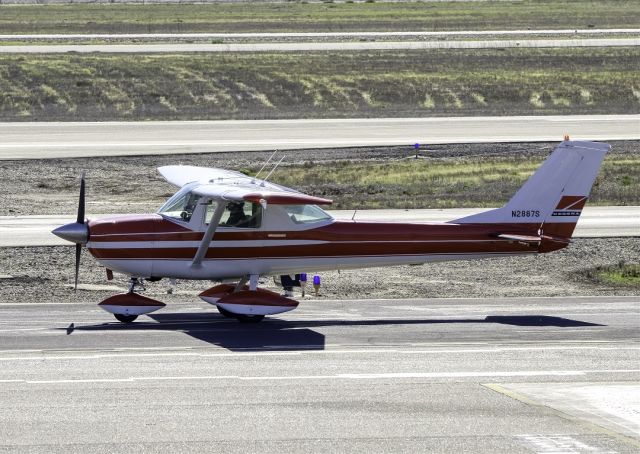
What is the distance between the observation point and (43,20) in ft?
394

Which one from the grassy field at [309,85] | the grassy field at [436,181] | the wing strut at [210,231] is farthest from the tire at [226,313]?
the grassy field at [309,85]

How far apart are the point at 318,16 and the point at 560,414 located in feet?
369

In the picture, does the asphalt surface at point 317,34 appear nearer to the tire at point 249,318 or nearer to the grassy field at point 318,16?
the grassy field at point 318,16

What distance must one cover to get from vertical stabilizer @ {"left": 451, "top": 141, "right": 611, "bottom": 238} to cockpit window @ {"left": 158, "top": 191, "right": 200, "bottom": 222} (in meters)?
4.67

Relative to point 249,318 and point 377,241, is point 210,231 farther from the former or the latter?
point 377,241

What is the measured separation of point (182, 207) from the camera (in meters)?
20.5

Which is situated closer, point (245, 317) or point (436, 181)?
point (245, 317)

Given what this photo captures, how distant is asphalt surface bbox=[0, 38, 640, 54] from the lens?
83375 mm

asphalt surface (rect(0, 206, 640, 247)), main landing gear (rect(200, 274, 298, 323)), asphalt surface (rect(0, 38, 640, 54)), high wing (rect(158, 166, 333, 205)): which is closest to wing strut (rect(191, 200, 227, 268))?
high wing (rect(158, 166, 333, 205))

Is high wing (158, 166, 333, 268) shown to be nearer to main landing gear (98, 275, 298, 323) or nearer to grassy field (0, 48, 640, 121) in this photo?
main landing gear (98, 275, 298, 323)

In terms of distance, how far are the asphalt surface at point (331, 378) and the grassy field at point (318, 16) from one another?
87837 millimetres

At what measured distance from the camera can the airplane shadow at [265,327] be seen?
734 inches

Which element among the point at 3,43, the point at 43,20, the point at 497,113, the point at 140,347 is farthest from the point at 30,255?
the point at 43,20

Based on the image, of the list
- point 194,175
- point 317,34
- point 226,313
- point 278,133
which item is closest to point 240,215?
point 226,313
